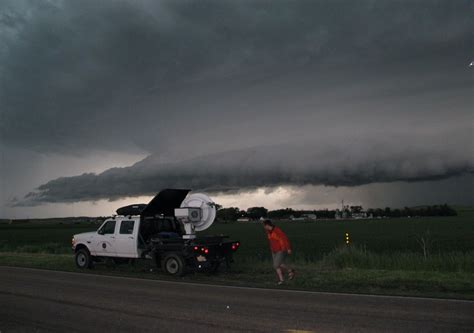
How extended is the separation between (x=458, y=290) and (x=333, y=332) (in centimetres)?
580

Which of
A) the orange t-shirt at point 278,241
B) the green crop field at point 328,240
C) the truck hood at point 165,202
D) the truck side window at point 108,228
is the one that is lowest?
the green crop field at point 328,240

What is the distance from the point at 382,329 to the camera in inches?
285

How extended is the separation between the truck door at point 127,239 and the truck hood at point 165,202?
1.97 ft

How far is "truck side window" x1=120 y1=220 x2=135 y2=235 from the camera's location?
16078mm

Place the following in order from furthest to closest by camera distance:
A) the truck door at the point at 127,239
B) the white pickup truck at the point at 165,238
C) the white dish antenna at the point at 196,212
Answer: the white dish antenna at the point at 196,212 → the truck door at the point at 127,239 → the white pickup truck at the point at 165,238

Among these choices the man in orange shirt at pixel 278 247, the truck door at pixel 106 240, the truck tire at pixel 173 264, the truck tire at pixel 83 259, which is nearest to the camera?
the man in orange shirt at pixel 278 247

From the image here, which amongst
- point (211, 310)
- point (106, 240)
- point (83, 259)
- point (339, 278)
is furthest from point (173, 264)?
point (211, 310)

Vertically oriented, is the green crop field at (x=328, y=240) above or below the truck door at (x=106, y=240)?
below

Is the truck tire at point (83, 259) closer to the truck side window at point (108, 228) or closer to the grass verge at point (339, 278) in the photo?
the grass verge at point (339, 278)

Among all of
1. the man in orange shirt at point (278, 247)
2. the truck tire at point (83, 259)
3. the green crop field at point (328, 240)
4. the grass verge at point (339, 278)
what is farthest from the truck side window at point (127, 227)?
the green crop field at point (328, 240)

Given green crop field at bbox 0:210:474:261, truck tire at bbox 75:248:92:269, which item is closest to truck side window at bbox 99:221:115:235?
truck tire at bbox 75:248:92:269

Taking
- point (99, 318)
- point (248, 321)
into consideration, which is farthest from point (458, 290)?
point (99, 318)

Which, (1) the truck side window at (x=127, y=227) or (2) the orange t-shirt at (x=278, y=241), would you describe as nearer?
(2) the orange t-shirt at (x=278, y=241)

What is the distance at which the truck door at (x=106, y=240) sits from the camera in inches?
647
